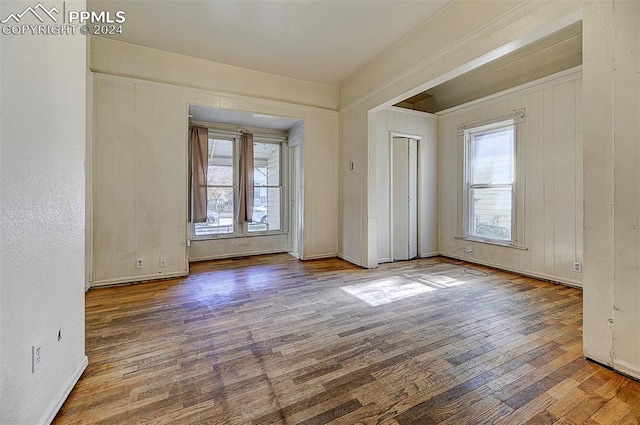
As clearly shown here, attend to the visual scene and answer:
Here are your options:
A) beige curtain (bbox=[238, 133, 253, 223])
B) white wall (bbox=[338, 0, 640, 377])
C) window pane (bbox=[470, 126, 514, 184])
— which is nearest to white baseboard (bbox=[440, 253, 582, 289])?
window pane (bbox=[470, 126, 514, 184])

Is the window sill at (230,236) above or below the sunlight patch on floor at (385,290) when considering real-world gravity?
above

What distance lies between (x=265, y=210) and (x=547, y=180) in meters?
4.78

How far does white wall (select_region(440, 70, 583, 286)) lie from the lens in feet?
11.1

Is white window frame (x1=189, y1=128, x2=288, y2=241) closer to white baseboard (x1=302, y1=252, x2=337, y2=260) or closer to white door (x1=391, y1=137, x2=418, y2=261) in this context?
white baseboard (x1=302, y1=252, x2=337, y2=260)

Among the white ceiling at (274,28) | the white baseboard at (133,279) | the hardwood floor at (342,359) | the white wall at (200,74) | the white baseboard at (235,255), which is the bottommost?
the hardwood floor at (342,359)

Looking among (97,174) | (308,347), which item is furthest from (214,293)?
(97,174)

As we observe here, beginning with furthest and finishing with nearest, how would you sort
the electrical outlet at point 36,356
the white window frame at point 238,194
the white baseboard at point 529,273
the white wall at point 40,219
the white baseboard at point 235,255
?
the white window frame at point 238,194 < the white baseboard at point 235,255 < the white baseboard at point 529,273 < the electrical outlet at point 36,356 < the white wall at point 40,219

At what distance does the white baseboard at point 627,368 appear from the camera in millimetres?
1619

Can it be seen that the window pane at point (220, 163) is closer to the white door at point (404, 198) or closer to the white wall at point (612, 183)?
the white door at point (404, 198)

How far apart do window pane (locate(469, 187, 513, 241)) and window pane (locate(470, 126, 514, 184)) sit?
19 centimetres

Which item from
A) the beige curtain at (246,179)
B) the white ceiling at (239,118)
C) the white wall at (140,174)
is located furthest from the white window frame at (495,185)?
the beige curtain at (246,179)

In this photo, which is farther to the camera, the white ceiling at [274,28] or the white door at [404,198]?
the white door at [404,198]

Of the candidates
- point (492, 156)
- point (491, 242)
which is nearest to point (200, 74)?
point (492, 156)

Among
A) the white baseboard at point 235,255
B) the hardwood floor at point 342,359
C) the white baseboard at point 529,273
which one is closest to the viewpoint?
the hardwood floor at point 342,359
